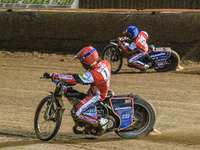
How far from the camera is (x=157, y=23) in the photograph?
14.3m

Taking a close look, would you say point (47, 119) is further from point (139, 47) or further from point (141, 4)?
point (141, 4)

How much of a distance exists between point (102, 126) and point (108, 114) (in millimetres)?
246

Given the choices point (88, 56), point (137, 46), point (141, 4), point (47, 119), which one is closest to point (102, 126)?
point (47, 119)

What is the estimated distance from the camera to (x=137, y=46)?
41.0ft

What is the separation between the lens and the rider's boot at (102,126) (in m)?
6.37

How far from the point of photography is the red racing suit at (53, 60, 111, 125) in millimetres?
6102

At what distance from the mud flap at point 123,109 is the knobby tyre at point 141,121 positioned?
4.2 inches

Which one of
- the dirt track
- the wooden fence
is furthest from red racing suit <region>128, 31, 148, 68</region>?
the wooden fence

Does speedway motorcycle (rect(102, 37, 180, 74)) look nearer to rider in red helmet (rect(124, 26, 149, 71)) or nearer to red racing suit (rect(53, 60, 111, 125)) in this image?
rider in red helmet (rect(124, 26, 149, 71))

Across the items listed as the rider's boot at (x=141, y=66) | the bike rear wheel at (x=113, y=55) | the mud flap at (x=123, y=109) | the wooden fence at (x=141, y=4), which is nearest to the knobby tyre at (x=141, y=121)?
the mud flap at (x=123, y=109)

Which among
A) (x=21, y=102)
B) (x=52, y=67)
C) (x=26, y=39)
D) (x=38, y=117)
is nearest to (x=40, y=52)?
(x=26, y=39)

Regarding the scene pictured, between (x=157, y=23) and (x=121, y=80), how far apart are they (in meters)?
3.80

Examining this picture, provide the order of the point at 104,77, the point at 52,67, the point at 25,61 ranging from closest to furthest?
1. the point at 104,77
2. the point at 52,67
3. the point at 25,61

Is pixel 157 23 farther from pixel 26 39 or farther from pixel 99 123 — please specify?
pixel 99 123
